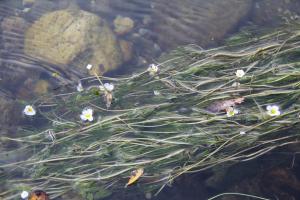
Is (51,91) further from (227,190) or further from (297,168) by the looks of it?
(297,168)

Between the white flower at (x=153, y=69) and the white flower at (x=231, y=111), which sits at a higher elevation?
the white flower at (x=153, y=69)

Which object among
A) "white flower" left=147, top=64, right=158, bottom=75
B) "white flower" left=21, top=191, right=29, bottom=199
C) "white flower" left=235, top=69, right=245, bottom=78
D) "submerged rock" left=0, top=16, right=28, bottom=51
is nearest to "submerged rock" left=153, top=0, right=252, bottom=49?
"white flower" left=147, top=64, right=158, bottom=75

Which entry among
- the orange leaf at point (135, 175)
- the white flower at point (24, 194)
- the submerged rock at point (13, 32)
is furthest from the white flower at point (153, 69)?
the submerged rock at point (13, 32)

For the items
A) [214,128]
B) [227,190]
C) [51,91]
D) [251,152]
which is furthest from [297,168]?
[51,91]

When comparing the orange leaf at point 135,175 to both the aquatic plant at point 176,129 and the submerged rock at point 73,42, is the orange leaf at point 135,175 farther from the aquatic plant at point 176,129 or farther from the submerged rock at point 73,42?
the submerged rock at point 73,42

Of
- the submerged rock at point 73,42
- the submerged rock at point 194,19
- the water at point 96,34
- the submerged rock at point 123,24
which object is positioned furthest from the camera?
the submerged rock at point 123,24

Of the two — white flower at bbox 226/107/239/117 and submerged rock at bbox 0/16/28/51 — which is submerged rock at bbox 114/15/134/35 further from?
white flower at bbox 226/107/239/117
